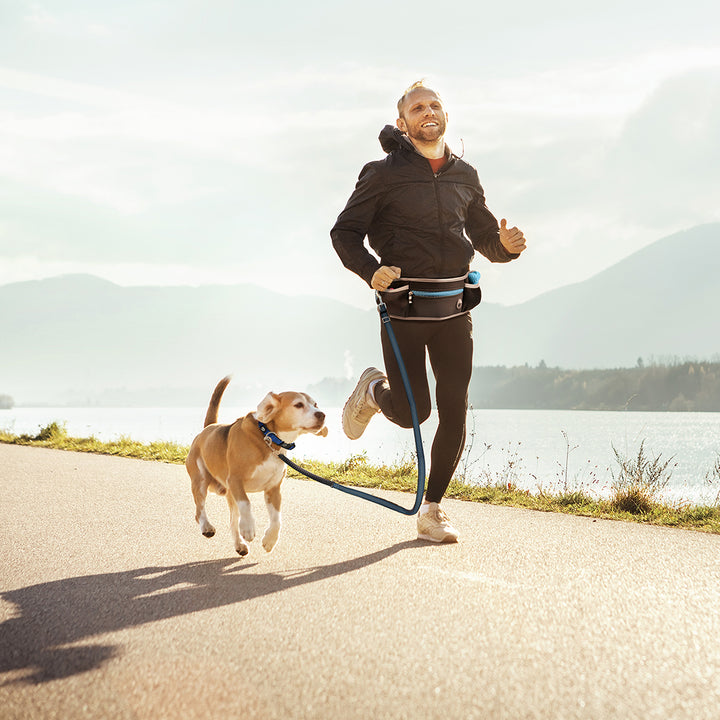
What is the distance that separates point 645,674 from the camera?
2.63m

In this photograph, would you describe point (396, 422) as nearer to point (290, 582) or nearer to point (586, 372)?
point (290, 582)

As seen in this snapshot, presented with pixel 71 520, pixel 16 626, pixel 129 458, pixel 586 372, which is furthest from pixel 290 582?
pixel 586 372

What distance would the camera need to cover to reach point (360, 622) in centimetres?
324

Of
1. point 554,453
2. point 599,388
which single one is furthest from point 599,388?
point 554,453

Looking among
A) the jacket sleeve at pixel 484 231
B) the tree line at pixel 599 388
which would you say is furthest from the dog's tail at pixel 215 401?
the tree line at pixel 599 388

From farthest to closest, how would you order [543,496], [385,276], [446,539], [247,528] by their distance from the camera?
[543,496] → [446,539] → [385,276] → [247,528]

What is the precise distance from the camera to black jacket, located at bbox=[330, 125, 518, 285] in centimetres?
507

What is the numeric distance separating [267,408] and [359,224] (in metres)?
1.42

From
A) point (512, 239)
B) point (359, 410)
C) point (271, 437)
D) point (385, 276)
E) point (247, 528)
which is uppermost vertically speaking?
point (512, 239)

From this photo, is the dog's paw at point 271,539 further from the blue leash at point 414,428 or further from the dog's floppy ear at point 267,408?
the dog's floppy ear at point 267,408

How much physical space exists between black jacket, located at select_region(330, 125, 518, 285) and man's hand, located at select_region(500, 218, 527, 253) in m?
0.26

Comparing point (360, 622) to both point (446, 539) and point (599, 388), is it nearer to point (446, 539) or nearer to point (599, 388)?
point (446, 539)

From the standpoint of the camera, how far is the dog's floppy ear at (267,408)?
4.71m

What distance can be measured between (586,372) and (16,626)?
502 ft
